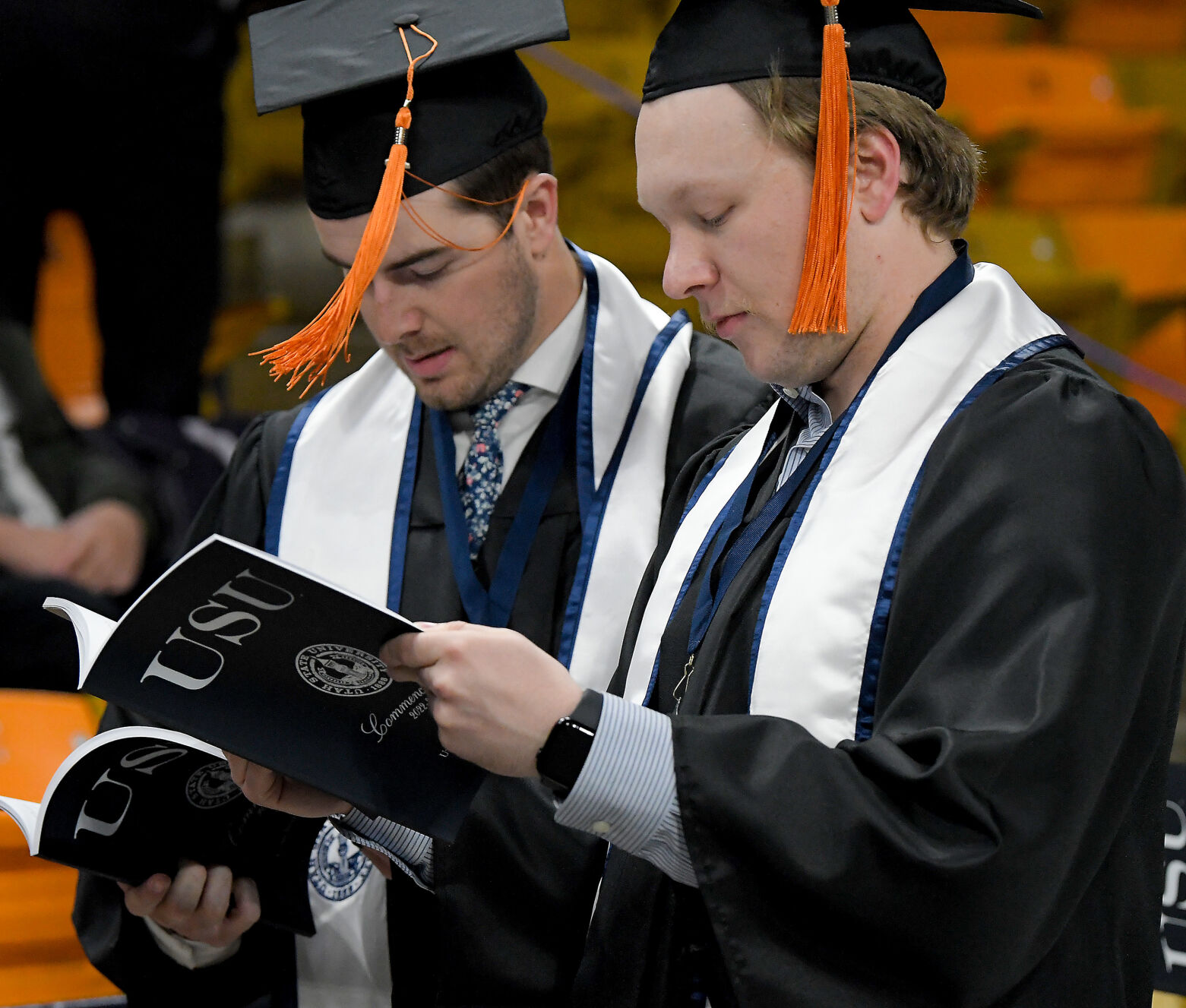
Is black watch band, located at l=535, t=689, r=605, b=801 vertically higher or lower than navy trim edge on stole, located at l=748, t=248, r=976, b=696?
lower

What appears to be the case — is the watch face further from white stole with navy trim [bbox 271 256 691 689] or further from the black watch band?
white stole with navy trim [bbox 271 256 691 689]

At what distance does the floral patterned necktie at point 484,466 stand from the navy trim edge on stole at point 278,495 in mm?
272

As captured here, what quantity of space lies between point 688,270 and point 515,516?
71cm

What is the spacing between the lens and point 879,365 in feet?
4.78

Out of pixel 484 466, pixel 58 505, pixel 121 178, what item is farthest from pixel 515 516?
pixel 121 178

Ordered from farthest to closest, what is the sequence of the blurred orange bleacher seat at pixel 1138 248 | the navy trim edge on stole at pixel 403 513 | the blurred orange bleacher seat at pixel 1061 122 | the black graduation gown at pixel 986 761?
1. the blurred orange bleacher seat at pixel 1061 122
2. the blurred orange bleacher seat at pixel 1138 248
3. the navy trim edge on stole at pixel 403 513
4. the black graduation gown at pixel 986 761

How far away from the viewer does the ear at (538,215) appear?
221 centimetres

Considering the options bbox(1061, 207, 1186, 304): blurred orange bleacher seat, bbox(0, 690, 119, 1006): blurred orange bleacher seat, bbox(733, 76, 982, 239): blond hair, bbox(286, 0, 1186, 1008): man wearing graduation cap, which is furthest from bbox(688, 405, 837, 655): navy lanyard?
bbox(1061, 207, 1186, 304): blurred orange bleacher seat

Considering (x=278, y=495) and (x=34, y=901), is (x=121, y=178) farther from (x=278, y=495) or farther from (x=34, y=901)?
(x=34, y=901)

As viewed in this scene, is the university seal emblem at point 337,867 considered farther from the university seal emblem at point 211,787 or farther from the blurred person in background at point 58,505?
the blurred person in background at point 58,505

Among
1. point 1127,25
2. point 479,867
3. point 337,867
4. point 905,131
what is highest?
point 1127,25

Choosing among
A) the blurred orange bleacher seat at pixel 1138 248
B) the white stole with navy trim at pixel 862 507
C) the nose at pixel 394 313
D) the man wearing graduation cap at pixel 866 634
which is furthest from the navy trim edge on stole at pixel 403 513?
the blurred orange bleacher seat at pixel 1138 248

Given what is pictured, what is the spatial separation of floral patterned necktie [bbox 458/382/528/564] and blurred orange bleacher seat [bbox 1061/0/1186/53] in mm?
4727

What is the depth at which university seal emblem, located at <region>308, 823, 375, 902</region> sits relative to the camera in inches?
79.2
